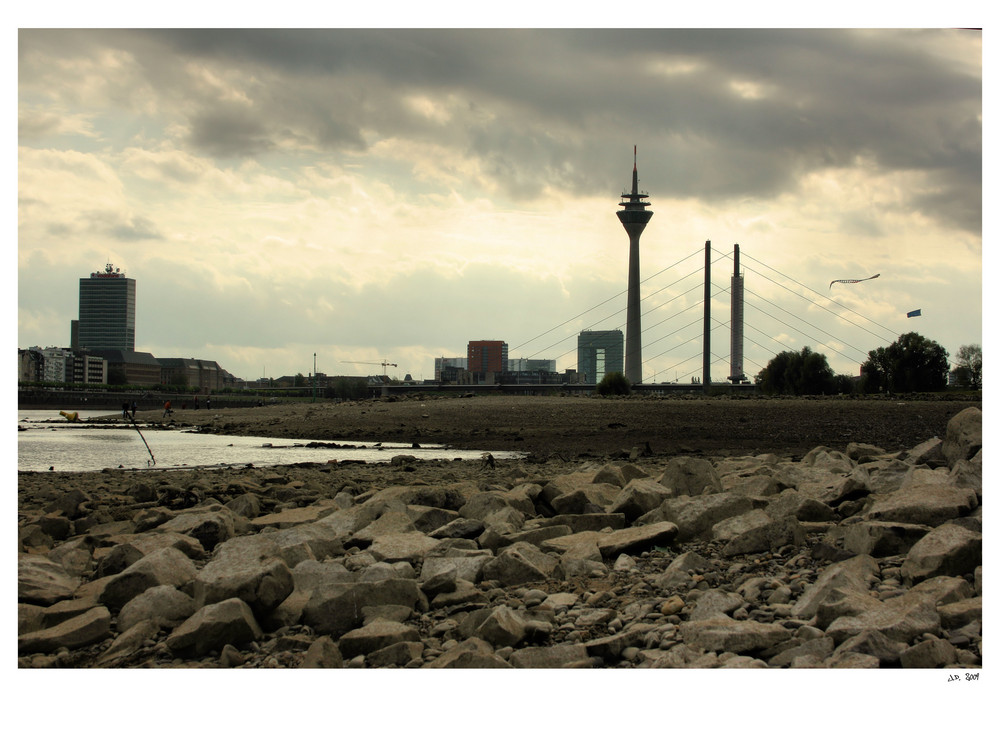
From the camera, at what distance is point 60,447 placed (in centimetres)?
2567

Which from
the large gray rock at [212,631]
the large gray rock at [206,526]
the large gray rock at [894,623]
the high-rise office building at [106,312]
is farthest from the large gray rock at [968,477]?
the high-rise office building at [106,312]

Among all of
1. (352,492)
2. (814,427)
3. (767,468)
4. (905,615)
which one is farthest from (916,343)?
(905,615)

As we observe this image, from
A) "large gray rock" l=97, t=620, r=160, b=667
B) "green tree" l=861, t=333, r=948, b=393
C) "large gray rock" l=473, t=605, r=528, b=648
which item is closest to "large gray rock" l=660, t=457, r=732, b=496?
"large gray rock" l=473, t=605, r=528, b=648

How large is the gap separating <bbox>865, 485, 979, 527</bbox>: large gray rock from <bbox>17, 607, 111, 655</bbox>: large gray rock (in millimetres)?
6121

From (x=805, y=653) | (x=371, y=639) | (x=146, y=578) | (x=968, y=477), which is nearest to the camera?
(x=805, y=653)

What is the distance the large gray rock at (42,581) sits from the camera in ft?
19.6

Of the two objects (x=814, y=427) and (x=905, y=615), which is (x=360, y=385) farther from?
(x=905, y=615)

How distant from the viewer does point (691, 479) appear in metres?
9.20

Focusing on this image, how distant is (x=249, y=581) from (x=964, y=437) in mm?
7419

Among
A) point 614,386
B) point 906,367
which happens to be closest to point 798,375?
point 614,386

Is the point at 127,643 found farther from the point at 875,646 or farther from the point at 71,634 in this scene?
the point at 875,646

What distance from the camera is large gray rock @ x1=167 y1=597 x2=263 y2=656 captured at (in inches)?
199

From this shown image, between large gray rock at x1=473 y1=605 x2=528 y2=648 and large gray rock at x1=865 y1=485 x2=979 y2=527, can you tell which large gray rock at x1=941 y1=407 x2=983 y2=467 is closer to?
large gray rock at x1=865 y1=485 x2=979 y2=527

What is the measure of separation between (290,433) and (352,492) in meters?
22.5
